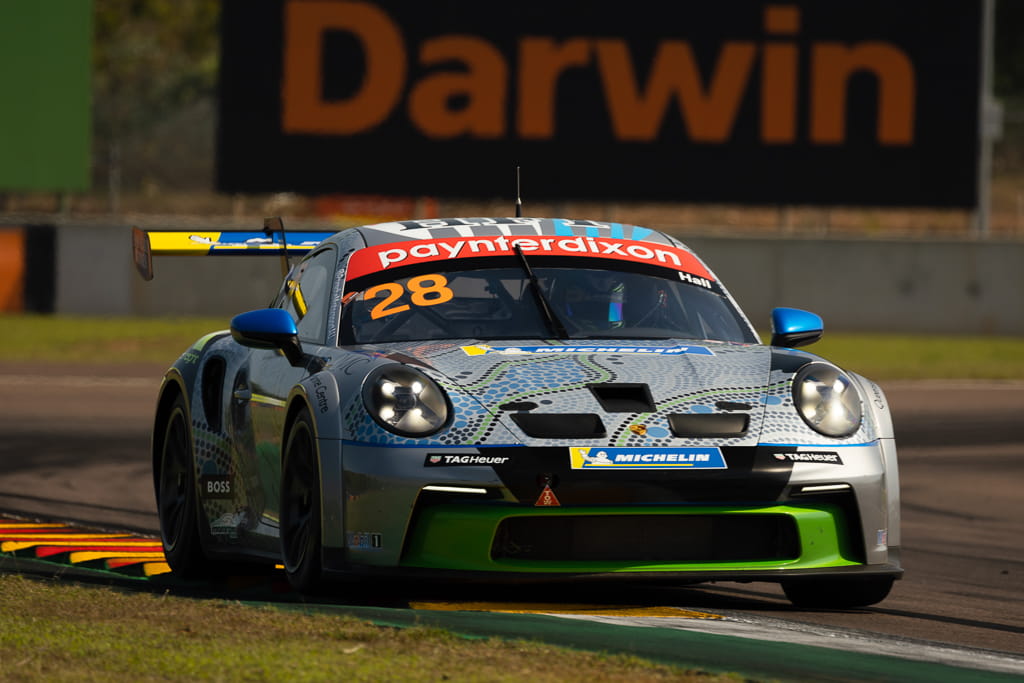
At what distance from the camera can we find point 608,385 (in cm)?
642

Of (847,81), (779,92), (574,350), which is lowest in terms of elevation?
(574,350)

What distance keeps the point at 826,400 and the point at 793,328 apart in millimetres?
748

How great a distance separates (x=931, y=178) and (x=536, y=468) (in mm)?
24625

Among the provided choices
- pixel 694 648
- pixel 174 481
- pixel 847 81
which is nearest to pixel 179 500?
pixel 174 481

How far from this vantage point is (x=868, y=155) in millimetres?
29750

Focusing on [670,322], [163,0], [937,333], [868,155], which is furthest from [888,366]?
[163,0]

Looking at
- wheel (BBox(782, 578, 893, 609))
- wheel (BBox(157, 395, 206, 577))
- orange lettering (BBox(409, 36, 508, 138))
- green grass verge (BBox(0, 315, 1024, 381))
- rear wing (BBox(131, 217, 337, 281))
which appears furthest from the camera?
orange lettering (BBox(409, 36, 508, 138))

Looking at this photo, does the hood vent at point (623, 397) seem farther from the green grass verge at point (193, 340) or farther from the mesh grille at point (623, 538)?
the green grass verge at point (193, 340)

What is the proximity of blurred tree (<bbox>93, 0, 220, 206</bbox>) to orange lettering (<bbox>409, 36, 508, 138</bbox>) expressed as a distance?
53.0 ft

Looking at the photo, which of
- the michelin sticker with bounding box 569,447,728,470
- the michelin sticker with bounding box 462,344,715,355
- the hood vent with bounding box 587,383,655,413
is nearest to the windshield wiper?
the michelin sticker with bounding box 462,344,715,355

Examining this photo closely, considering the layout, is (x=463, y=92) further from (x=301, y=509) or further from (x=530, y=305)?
(x=301, y=509)

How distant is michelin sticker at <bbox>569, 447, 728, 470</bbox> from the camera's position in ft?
20.3

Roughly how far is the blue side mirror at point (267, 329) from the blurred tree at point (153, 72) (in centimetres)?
3806

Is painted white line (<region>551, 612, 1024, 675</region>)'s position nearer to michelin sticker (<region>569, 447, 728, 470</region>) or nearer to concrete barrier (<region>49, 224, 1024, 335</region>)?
michelin sticker (<region>569, 447, 728, 470</region>)
